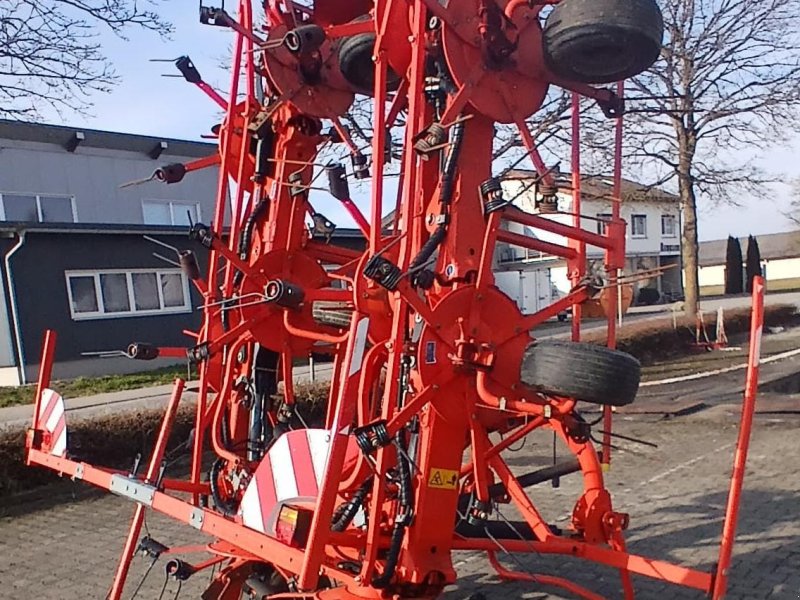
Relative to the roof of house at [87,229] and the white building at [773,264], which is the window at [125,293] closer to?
the roof of house at [87,229]

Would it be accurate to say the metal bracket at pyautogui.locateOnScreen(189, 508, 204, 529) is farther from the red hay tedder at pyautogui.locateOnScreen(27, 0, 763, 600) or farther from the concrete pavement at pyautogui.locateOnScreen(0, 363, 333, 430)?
the concrete pavement at pyautogui.locateOnScreen(0, 363, 333, 430)

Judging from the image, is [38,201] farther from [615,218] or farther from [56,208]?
[615,218]

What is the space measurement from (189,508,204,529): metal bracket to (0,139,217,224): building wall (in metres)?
20.0

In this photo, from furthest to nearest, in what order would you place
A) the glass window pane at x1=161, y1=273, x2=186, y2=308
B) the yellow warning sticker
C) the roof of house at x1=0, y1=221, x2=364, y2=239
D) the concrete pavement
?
the glass window pane at x1=161, y1=273, x2=186, y2=308
the roof of house at x1=0, y1=221, x2=364, y2=239
the concrete pavement
the yellow warning sticker

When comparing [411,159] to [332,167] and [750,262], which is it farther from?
[750,262]

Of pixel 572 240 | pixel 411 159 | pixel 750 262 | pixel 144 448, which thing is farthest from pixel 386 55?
pixel 750 262

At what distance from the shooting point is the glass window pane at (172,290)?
21047 millimetres

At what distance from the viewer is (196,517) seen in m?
3.72

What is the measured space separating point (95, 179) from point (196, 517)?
22.8 m

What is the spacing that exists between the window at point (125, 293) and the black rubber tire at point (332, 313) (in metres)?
15.3

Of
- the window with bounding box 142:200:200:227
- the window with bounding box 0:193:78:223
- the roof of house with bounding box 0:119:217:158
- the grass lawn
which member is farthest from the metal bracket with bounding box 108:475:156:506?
the window with bounding box 142:200:200:227

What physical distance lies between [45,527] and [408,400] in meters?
5.24

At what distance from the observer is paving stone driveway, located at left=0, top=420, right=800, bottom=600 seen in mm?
5488

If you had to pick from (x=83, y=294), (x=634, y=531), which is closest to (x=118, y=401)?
(x=83, y=294)
